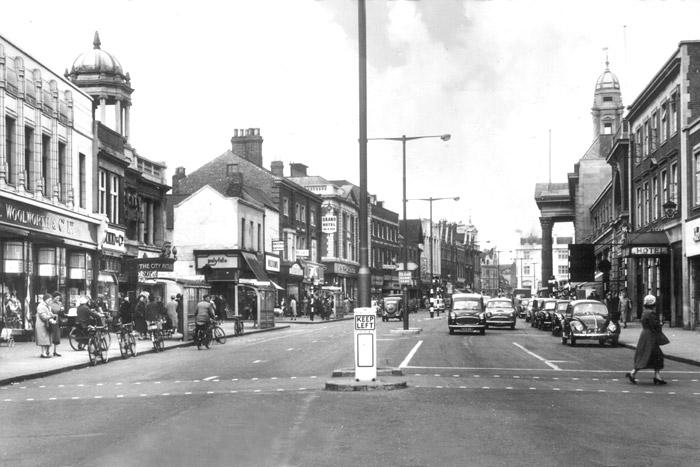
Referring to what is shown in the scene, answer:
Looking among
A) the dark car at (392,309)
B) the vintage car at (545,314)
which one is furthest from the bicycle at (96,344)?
the dark car at (392,309)

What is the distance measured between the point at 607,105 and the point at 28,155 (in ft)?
284

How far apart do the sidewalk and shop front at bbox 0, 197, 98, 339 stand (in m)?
1.58

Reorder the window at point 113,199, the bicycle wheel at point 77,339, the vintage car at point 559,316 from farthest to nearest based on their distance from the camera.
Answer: the window at point 113,199
the vintage car at point 559,316
the bicycle wheel at point 77,339

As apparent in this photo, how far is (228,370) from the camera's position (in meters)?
21.3

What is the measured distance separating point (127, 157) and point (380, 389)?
31886 mm

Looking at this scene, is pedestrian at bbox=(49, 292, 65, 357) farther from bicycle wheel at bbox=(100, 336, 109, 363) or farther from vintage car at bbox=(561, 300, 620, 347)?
vintage car at bbox=(561, 300, 620, 347)

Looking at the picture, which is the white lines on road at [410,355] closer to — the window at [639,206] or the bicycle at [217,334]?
the bicycle at [217,334]

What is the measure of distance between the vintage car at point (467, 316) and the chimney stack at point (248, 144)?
37.8 meters

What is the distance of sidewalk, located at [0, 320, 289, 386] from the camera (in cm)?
2030

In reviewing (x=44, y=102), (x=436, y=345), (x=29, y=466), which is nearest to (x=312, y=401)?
(x=29, y=466)

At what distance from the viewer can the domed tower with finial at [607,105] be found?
108m

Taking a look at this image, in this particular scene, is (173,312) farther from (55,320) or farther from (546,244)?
(546,244)

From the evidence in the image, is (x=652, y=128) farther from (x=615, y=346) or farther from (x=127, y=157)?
(x=127, y=157)

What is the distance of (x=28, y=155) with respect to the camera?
33.6 m
